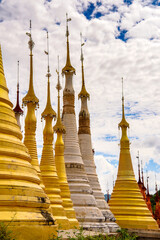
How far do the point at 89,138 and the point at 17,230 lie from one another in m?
18.7

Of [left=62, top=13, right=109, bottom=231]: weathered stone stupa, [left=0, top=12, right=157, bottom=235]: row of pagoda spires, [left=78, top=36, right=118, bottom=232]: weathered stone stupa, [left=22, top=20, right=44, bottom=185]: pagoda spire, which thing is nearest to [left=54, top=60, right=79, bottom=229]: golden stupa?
[left=0, top=12, right=157, bottom=235]: row of pagoda spires

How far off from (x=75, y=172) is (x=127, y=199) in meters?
6.44

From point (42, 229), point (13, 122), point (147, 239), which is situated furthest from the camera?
point (147, 239)

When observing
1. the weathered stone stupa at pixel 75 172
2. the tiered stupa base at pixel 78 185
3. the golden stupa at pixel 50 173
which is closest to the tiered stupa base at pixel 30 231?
the golden stupa at pixel 50 173

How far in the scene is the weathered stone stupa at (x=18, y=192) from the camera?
11.7 m

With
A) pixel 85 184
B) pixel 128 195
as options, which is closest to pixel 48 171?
pixel 85 184

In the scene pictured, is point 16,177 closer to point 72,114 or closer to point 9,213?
point 9,213

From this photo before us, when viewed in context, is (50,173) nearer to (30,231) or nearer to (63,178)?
(63,178)

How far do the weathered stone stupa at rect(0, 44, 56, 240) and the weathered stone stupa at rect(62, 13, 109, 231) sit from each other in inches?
384

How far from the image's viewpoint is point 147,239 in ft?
80.7

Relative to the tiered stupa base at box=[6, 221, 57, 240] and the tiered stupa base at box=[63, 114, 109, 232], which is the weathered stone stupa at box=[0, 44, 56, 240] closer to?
the tiered stupa base at box=[6, 221, 57, 240]

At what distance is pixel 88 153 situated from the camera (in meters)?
29.2

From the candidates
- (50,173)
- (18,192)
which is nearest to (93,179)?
(50,173)

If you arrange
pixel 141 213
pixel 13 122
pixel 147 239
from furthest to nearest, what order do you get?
pixel 141 213
pixel 147 239
pixel 13 122
